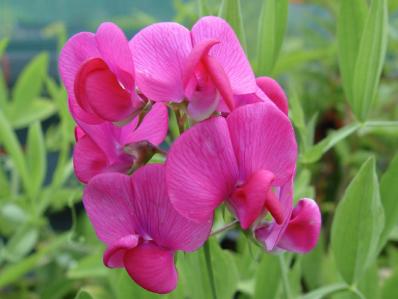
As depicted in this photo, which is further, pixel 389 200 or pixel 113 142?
pixel 389 200

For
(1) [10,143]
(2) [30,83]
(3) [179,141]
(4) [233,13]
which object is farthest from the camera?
(2) [30,83]

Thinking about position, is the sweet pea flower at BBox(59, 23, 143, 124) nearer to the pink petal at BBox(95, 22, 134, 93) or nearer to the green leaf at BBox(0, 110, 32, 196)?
the pink petal at BBox(95, 22, 134, 93)

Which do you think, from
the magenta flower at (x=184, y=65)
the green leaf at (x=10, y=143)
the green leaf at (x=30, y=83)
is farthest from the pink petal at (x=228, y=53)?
the green leaf at (x=30, y=83)

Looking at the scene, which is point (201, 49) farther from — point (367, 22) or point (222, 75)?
point (367, 22)

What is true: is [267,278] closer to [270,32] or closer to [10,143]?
[270,32]

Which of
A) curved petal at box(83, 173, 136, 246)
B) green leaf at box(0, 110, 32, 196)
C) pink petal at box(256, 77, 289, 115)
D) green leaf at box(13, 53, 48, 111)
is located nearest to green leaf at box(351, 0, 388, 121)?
pink petal at box(256, 77, 289, 115)

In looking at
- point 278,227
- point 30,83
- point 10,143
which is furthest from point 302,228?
point 30,83

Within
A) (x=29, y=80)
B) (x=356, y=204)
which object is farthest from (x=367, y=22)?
(x=29, y=80)
